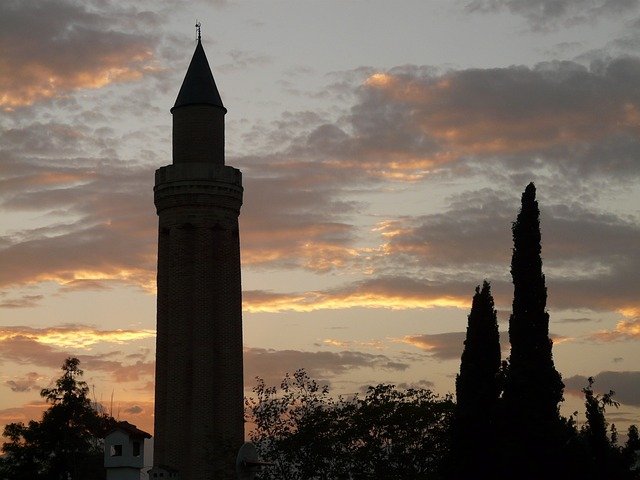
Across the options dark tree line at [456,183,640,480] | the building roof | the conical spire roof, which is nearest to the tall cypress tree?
dark tree line at [456,183,640,480]

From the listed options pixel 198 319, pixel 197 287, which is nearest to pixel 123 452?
pixel 198 319

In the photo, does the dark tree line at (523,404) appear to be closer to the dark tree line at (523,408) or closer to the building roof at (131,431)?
the dark tree line at (523,408)

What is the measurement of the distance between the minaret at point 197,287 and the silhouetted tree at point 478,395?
59.9ft

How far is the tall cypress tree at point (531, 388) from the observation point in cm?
4175

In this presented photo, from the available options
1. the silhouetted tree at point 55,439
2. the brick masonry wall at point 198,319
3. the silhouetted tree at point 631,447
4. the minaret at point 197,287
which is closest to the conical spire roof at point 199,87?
the minaret at point 197,287

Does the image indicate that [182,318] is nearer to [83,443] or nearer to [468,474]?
[83,443]

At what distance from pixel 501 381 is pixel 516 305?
124 inches

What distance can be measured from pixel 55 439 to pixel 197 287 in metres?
12.6

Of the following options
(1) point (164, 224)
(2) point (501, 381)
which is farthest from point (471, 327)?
(1) point (164, 224)

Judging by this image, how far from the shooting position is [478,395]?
145ft

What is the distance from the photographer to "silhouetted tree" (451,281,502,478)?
43.4m

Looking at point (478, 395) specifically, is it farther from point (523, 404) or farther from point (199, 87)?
point (199, 87)

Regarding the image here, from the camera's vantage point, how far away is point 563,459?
137ft

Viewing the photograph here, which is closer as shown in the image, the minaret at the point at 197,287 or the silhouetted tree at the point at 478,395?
the silhouetted tree at the point at 478,395
